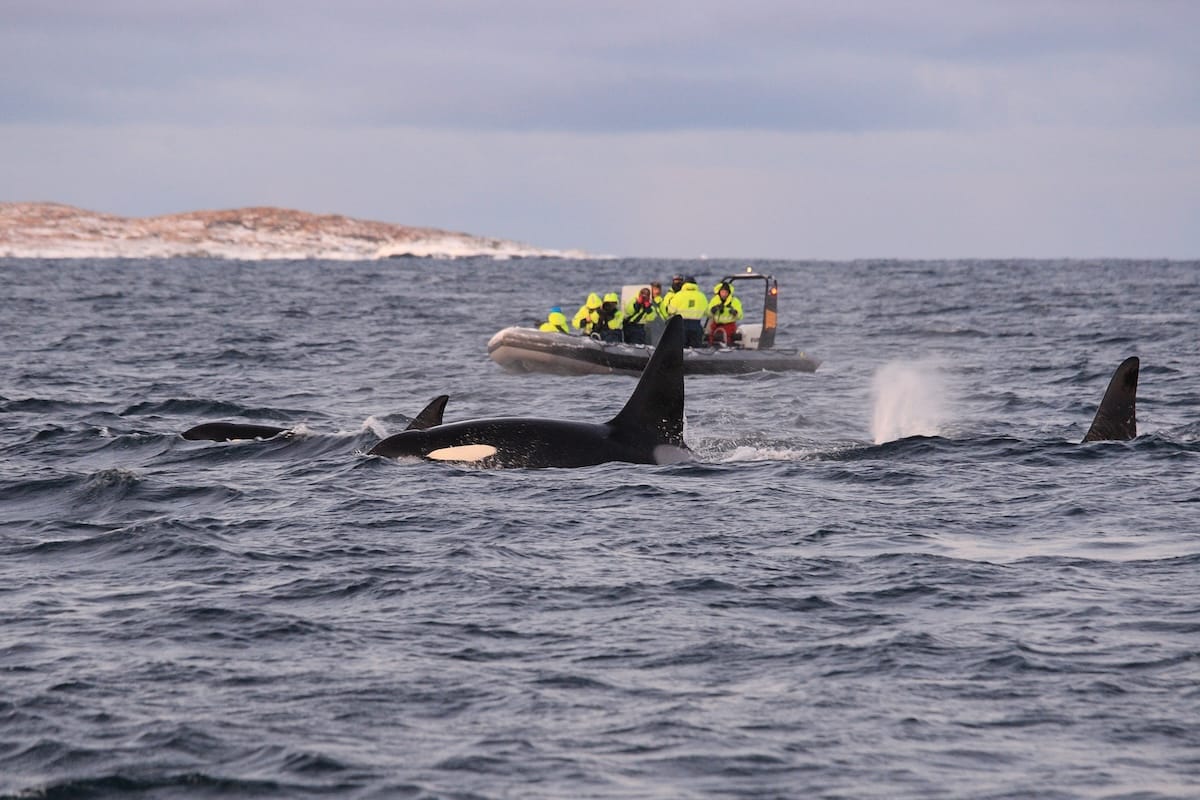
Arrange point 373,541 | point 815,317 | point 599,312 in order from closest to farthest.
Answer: point 373,541 < point 599,312 < point 815,317

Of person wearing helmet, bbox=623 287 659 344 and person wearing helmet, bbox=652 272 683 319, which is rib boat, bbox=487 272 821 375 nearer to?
person wearing helmet, bbox=623 287 659 344

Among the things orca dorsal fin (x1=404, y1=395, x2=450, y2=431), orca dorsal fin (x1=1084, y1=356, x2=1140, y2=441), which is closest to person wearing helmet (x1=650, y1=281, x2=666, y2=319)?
orca dorsal fin (x1=1084, y1=356, x2=1140, y2=441)

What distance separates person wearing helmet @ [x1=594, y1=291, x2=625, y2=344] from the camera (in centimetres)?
3073

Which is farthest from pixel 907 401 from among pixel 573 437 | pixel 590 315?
pixel 573 437

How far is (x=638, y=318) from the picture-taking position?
30.4m

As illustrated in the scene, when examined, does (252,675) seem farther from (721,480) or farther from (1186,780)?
(721,480)

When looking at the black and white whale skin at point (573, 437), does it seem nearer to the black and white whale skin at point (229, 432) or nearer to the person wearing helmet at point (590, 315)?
the black and white whale skin at point (229, 432)

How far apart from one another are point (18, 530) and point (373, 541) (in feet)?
10.0

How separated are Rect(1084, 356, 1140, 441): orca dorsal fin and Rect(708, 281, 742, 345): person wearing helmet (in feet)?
46.7

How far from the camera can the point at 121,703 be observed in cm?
801

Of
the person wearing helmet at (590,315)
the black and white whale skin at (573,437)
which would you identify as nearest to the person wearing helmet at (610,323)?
the person wearing helmet at (590,315)

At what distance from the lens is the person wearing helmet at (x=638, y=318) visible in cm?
3008

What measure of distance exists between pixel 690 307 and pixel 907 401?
622cm

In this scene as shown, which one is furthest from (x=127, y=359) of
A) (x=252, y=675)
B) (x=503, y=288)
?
(x=503, y=288)
